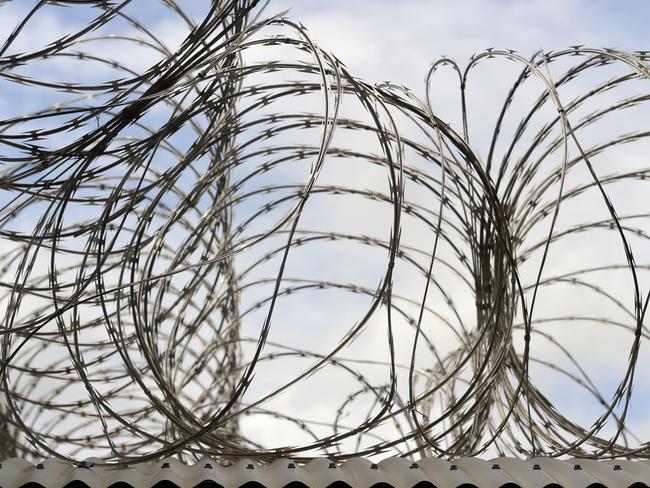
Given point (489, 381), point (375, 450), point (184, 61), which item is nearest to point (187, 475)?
point (375, 450)

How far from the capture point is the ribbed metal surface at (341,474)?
11164 millimetres

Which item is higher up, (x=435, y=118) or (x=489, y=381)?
(x=435, y=118)

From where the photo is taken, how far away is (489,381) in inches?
504

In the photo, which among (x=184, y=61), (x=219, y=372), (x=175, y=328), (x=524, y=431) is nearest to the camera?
(x=184, y=61)

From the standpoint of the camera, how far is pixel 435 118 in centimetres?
1241

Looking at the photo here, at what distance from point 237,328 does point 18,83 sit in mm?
5954

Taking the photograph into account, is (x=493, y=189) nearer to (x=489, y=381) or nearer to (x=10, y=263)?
(x=489, y=381)

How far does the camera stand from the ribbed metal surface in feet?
36.6

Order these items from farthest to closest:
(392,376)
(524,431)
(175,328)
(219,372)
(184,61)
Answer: (219,372)
(175,328)
(524,431)
(184,61)
(392,376)

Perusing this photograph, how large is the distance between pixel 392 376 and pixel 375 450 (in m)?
0.91

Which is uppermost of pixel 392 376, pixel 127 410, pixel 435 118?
pixel 435 118

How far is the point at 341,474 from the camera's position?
11.4 metres

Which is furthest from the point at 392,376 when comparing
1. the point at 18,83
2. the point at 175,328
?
the point at 18,83

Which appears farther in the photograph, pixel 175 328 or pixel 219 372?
pixel 219 372
